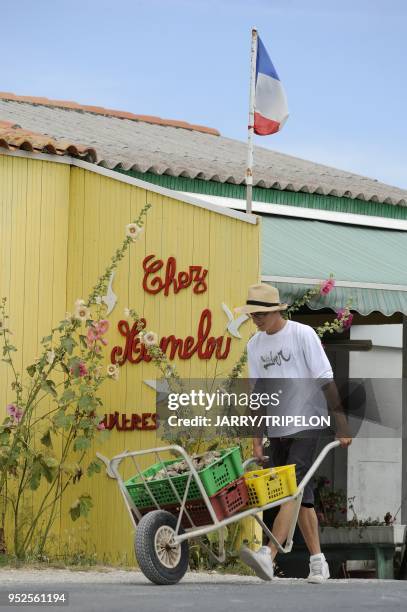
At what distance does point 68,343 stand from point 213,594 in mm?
3972

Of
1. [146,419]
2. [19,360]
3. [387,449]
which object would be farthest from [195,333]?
[387,449]

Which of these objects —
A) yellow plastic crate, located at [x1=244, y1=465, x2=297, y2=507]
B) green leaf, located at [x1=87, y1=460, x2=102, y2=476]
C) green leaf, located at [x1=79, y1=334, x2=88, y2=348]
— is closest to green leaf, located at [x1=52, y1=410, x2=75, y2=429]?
green leaf, located at [x1=87, y1=460, x2=102, y2=476]

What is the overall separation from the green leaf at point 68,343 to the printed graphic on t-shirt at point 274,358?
9.13ft

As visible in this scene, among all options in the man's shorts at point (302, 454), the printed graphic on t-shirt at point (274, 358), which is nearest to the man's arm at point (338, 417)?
the man's shorts at point (302, 454)

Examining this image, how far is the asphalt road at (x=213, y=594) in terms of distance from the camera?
751cm

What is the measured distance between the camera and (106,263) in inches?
491

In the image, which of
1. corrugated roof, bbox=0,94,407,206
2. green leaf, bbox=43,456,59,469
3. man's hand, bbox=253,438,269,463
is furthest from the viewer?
corrugated roof, bbox=0,94,407,206

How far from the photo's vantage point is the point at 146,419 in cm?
1203

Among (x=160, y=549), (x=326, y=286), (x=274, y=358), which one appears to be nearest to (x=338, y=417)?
(x=274, y=358)

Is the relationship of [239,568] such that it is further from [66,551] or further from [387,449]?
[387,449]

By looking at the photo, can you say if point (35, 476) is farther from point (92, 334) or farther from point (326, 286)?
point (326, 286)

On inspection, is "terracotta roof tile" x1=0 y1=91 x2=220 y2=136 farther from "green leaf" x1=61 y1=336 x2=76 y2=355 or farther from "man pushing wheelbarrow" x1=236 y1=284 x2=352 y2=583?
"man pushing wheelbarrow" x1=236 y1=284 x2=352 y2=583

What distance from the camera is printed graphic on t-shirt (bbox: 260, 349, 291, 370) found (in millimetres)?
9227

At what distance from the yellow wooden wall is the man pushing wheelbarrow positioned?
1992 millimetres
